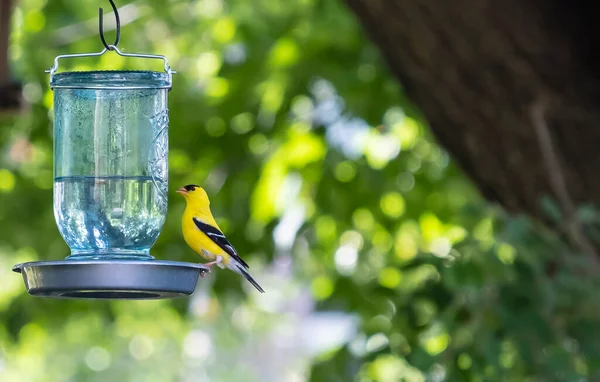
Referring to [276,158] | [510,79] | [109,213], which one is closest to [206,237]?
[109,213]

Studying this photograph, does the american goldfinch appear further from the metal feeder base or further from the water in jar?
the metal feeder base

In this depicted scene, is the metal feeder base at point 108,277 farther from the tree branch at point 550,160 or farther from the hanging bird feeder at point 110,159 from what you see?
the tree branch at point 550,160

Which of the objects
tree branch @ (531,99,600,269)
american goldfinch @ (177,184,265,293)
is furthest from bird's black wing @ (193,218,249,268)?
tree branch @ (531,99,600,269)

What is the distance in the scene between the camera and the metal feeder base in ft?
8.48

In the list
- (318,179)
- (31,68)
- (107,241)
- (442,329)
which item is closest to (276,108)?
(318,179)

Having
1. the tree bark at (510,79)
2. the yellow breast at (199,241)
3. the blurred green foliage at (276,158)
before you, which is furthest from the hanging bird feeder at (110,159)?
the blurred green foliage at (276,158)

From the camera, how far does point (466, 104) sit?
212 inches

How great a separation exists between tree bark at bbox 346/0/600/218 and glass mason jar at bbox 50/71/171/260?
7.10 feet

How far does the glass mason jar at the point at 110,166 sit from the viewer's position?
3.30 metres

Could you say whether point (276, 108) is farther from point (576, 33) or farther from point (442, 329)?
point (442, 329)

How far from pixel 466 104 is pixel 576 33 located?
2.25ft

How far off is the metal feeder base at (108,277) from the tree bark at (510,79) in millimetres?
2873

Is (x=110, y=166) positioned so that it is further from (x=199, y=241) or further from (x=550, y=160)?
(x=550, y=160)

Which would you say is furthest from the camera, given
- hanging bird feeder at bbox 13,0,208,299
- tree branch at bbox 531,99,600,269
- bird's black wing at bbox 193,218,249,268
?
tree branch at bbox 531,99,600,269
